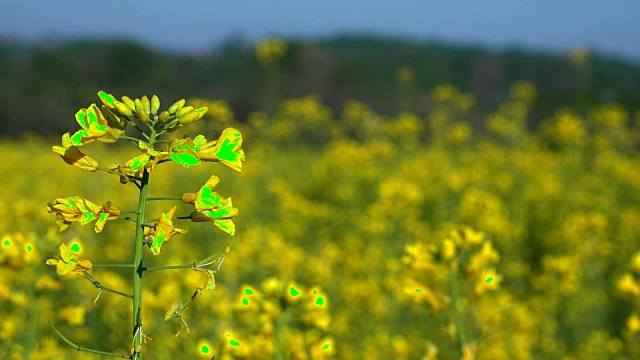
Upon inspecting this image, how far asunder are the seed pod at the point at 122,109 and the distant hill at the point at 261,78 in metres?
9.72

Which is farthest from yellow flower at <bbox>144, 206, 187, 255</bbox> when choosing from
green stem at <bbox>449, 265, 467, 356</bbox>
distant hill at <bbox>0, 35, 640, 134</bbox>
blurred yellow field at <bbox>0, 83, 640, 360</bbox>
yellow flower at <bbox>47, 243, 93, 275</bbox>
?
distant hill at <bbox>0, 35, 640, 134</bbox>

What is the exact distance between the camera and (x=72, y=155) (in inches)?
43.2

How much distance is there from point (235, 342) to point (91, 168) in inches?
33.6

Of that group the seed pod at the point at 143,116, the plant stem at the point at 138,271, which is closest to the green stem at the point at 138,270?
the plant stem at the point at 138,271

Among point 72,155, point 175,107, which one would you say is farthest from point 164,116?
point 72,155

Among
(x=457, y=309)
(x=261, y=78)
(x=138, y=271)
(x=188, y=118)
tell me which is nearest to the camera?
(x=138, y=271)

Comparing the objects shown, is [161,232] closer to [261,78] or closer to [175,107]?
[175,107]

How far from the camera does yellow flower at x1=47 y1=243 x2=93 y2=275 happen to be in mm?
1085

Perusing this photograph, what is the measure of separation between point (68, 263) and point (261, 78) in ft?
59.9

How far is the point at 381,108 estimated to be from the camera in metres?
17.3

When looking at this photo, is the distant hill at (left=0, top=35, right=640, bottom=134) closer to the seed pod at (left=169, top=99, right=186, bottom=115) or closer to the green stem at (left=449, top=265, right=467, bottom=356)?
the green stem at (left=449, top=265, right=467, bottom=356)

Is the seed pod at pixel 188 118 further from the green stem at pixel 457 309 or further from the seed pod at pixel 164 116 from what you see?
the green stem at pixel 457 309

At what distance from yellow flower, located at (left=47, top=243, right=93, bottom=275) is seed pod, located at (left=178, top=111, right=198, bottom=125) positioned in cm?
28

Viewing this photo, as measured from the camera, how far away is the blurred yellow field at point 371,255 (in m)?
2.08
